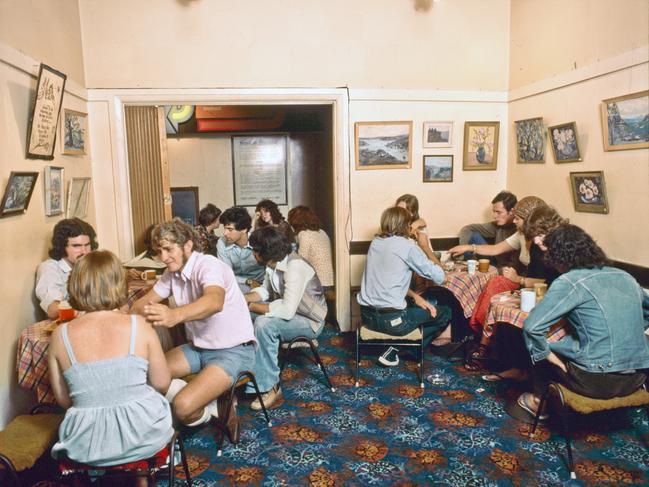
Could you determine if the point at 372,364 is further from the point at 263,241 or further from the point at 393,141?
the point at 393,141

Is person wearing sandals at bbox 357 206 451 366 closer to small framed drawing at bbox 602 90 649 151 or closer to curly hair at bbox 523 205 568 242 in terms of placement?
curly hair at bbox 523 205 568 242

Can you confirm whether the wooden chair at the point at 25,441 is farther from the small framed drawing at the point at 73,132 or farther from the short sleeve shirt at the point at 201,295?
the small framed drawing at the point at 73,132

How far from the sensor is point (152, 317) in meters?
2.41

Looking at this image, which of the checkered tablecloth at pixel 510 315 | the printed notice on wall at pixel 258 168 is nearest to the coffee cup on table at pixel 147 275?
the checkered tablecloth at pixel 510 315

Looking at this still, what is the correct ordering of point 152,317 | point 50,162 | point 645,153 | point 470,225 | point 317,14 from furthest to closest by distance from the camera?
point 470,225
point 317,14
point 50,162
point 645,153
point 152,317

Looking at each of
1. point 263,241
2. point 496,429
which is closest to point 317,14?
point 263,241

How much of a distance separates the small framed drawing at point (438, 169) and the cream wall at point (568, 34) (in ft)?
3.41

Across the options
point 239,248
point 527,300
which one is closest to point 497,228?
point 527,300

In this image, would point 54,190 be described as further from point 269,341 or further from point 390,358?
point 390,358

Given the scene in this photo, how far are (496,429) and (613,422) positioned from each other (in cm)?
80

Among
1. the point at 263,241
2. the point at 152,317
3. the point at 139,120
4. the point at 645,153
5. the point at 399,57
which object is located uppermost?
the point at 399,57

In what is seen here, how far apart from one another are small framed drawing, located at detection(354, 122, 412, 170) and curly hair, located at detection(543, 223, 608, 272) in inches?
98.1

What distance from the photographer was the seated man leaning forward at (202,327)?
281 centimetres

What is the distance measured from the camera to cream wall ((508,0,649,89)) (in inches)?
143
